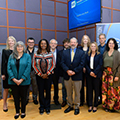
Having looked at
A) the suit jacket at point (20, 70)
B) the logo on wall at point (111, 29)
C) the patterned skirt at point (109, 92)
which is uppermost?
the logo on wall at point (111, 29)

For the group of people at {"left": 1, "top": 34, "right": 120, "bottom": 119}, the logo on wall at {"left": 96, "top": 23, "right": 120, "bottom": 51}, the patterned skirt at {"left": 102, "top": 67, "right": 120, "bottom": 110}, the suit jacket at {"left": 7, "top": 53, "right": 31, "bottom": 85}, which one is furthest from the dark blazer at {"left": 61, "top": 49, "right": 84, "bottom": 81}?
the logo on wall at {"left": 96, "top": 23, "right": 120, "bottom": 51}

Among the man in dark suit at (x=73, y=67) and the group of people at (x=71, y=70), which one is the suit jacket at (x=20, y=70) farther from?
the man in dark suit at (x=73, y=67)

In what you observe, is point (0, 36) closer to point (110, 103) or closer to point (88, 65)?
point (88, 65)

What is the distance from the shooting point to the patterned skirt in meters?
2.89

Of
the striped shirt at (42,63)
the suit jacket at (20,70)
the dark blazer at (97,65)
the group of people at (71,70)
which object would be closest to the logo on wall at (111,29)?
the group of people at (71,70)

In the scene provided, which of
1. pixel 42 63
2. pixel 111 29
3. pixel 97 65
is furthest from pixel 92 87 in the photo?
pixel 111 29

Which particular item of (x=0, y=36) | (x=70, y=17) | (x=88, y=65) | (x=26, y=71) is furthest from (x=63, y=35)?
(x=26, y=71)

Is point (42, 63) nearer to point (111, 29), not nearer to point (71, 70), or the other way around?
point (71, 70)

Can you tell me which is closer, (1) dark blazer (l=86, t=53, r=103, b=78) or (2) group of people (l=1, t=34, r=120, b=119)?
(2) group of people (l=1, t=34, r=120, b=119)

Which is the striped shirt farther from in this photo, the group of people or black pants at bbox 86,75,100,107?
black pants at bbox 86,75,100,107

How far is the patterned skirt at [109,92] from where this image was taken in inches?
114

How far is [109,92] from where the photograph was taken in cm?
294

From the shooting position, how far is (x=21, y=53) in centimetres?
271

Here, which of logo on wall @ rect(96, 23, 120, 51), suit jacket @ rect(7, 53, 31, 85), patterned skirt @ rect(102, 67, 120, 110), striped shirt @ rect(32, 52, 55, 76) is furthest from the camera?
logo on wall @ rect(96, 23, 120, 51)
